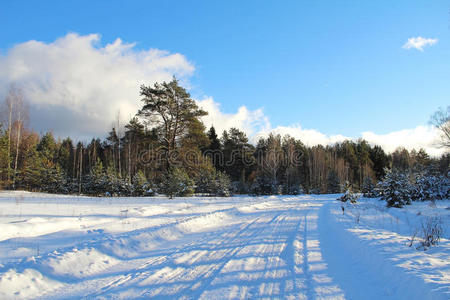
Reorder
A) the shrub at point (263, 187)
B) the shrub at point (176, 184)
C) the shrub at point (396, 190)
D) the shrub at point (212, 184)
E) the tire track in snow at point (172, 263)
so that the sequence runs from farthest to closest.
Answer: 1. the shrub at point (263, 187)
2. the shrub at point (212, 184)
3. the shrub at point (176, 184)
4. the shrub at point (396, 190)
5. the tire track in snow at point (172, 263)

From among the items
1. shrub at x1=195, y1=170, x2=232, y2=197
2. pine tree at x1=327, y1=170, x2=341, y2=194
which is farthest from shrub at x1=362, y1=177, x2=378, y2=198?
pine tree at x1=327, y1=170, x2=341, y2=194

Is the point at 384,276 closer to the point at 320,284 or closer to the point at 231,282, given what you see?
the point at 320,284

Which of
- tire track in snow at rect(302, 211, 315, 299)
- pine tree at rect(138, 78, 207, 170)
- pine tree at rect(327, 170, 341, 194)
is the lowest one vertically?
pine tree at rect(327, 170, 341, 194)

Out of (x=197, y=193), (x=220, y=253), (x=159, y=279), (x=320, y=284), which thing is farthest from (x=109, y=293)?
(x=197, y=193)

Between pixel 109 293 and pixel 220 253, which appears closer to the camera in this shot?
pixel 109 293

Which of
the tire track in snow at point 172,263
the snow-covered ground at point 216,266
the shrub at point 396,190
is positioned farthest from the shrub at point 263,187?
the tire track in snow at point 172,263

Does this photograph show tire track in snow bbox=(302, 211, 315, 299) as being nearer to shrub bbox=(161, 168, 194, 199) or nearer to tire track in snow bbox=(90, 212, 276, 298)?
tire track in snow bbox=(90, 212, 276, 298)

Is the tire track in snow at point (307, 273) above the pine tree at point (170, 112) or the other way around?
the other way around

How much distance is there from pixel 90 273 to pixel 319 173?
56519 millimetres

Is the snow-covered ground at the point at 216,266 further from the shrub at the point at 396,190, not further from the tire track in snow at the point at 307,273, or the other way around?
the shrub at the point at 396,190

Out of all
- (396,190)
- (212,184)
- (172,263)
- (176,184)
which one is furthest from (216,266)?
(212,184)

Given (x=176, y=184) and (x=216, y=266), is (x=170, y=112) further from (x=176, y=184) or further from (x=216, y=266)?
(x=216, y=266)

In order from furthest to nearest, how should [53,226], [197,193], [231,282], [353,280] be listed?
[197,193]
[53,226]
[353,280]
[231,282]

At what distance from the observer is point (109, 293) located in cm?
369
